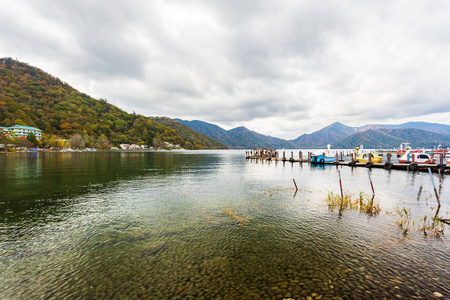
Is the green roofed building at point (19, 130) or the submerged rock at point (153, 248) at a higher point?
the green roofed building at point (19, 130)

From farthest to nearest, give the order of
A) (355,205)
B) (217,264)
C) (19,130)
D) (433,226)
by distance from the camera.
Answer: (19,130), (355,205), (433,226), (217,264)

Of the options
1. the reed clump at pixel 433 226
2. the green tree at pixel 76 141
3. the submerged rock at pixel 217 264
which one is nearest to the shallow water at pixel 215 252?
the submerged rock at pixel 217 264

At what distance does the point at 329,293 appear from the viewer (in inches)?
254

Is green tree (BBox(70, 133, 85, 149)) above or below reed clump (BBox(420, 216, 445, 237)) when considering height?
above

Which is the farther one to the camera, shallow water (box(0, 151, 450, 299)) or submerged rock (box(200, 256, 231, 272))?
submerged rock (box(200, 256, 231, 272))

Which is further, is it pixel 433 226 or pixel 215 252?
pixel 433 226

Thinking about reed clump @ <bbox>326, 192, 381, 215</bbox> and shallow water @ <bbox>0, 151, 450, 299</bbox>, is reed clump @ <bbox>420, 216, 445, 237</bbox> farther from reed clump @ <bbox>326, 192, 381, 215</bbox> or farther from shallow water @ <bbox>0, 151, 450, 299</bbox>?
reed clump @ <bbox>326, 192, 381, 215</bbox>

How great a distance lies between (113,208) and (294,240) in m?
15.5

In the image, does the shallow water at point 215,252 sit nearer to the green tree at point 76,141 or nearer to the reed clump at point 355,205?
the reed clump at point 355,205

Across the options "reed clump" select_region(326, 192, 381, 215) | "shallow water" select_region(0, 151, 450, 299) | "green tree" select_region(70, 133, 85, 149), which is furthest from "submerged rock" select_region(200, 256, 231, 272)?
"green tree" select_region(70, 133, 85, 149)

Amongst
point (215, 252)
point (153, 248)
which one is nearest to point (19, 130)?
point (153, 248)

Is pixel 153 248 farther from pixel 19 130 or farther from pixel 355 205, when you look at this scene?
pixel 19 130

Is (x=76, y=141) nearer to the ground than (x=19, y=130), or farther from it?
nearer to the ground

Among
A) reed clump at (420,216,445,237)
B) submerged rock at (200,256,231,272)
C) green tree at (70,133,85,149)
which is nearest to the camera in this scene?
submerged rock at (200,256,231,272)
